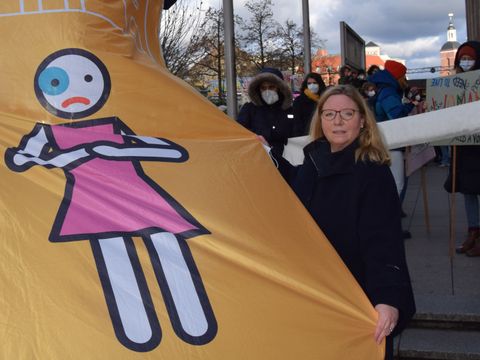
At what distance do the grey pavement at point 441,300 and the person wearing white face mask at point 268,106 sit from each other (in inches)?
68.4

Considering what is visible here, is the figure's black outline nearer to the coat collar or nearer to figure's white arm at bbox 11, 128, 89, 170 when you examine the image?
figure's white arm at bbox 11, 128, 89, 170

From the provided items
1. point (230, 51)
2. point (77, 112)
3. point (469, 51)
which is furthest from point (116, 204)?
point (230, 51)

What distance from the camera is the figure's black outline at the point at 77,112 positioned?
2.46 metres

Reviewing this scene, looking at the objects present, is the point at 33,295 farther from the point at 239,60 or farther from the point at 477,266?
the point at 239,60

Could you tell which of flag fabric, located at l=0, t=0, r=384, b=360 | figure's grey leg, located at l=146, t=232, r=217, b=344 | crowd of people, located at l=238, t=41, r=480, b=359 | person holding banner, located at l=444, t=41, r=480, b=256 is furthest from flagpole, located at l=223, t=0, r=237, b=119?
figure's grey leg, located at l=146, t=232, r=217, b=344

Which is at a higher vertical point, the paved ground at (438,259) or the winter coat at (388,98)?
the winter coat at (388,98)

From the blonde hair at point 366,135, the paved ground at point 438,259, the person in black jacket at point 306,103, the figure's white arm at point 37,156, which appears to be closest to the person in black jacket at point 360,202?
the blonde hair at point 366,135

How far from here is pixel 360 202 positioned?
2.40 meters

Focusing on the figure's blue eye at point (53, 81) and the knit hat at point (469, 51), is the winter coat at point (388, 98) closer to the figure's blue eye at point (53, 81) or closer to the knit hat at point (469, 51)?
the knit hat at point (469, 51)

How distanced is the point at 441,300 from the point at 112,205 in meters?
3.11

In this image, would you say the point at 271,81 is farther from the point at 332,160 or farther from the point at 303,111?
the point at 332,160

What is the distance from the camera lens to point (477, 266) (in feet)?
17.5

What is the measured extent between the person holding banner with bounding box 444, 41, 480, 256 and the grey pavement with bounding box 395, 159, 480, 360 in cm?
22

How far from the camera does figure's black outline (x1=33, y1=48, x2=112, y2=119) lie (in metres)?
2.46
